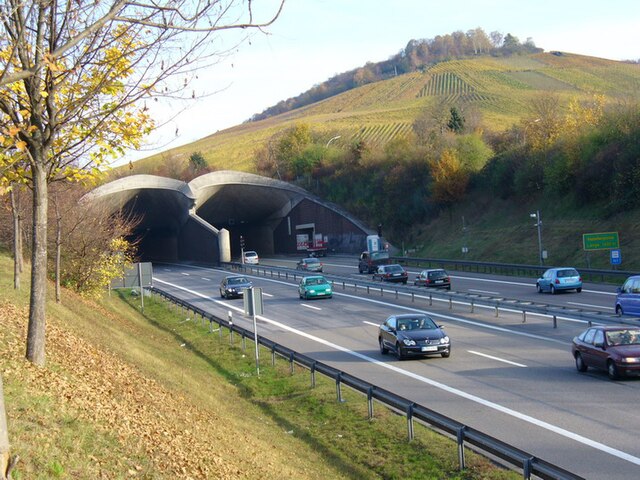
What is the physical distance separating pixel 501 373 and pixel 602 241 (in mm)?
30035

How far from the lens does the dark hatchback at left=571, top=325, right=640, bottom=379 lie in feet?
57.2

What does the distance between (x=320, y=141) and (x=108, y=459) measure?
114789 mm

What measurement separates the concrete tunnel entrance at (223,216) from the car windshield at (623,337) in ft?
198

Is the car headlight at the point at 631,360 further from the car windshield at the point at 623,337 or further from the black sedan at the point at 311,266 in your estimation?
the black sedan at the point at 311,266

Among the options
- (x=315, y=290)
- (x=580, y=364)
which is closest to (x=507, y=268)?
(x=315, y=290)

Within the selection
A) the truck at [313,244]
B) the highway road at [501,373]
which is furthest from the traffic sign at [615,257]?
the truck at [313,244]

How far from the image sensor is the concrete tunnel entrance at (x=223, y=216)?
80938 mm

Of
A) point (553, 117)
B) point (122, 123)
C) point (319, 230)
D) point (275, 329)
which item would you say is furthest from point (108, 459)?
point (319, 230)

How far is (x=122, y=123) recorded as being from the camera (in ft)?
38.0

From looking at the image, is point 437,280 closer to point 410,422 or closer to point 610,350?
point 610,350

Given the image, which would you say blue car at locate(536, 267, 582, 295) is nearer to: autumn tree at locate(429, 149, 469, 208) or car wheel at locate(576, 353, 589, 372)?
car wheel at locate(576, 353, 589, 372)

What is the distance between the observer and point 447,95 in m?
144

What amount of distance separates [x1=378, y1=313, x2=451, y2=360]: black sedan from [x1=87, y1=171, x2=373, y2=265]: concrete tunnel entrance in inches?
2104

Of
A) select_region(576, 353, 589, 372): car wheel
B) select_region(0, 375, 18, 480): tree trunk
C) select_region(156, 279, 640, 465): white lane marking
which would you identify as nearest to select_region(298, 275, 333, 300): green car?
select_region(156, 279, 640, 465): white lane marking
